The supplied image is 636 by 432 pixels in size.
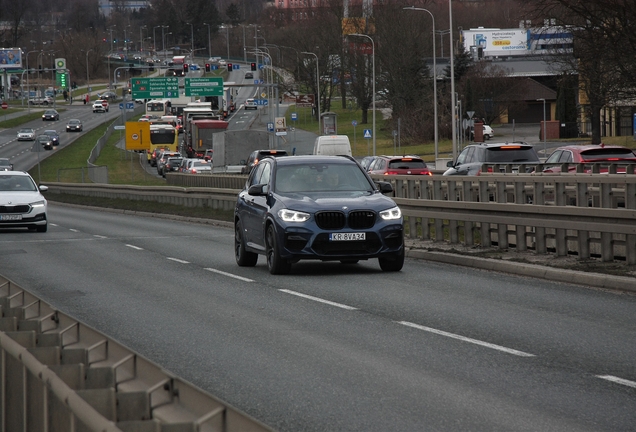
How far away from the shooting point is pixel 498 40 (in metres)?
136

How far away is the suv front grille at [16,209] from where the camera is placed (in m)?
28.6

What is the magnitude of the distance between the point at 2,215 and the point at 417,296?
17.7 meters

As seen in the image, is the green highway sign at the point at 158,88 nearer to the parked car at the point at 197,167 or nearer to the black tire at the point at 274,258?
the parked car at the point at 197,167

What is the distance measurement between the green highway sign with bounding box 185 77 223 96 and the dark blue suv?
7403 cm

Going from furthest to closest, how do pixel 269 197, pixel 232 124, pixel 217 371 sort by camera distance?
1. pixel 232 124
2. pixel 269 197
3. pixel 217 371

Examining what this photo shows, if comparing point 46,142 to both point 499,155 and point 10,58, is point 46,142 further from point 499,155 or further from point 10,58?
point 499,155

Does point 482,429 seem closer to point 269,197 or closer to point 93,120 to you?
point 269,197

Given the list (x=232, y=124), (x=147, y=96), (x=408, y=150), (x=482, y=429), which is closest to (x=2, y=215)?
(x=482, y=429)

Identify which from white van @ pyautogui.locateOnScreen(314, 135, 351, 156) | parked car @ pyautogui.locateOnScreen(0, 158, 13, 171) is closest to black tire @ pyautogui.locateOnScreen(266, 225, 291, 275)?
white van @ pyautogui.locateOnScreen(314, 135, 351, 156)

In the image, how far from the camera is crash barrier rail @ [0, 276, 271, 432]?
3205 millimetres

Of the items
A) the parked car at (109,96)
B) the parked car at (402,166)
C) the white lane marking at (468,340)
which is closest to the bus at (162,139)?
the parked car at (402,166)

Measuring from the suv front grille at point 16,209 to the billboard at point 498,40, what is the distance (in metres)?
110

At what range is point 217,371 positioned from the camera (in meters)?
8.49

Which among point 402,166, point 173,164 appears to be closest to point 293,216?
point 402,166
